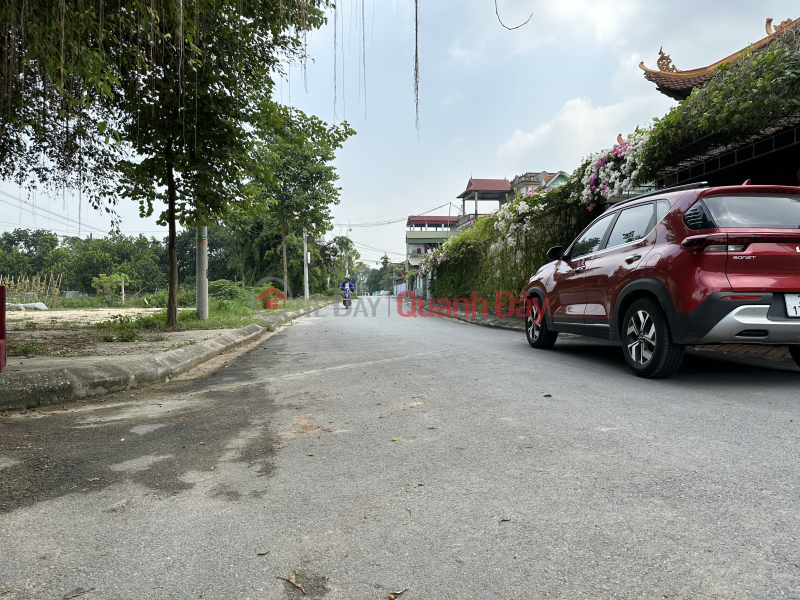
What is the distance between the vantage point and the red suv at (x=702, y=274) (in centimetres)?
438

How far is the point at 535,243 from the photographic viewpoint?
1265 centimetres

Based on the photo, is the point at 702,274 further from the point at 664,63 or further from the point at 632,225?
the point at 664,63

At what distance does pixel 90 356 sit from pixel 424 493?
5632 millimetres

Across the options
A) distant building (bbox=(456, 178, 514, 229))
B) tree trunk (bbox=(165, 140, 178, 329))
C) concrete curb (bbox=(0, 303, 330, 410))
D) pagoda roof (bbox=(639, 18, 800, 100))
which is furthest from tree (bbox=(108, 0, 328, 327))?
distant building (bbox=(456, 178, 514, 229))

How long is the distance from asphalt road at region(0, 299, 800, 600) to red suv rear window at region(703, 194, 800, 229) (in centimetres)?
146

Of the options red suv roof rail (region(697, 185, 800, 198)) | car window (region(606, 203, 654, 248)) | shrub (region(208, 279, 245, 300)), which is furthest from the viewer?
shrub (region(208, 279, 245, 300))

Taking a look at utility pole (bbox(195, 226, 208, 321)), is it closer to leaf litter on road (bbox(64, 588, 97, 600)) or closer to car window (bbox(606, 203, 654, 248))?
car window (bbox(606, 203, 654, 248))

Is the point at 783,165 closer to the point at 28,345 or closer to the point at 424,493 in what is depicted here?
the point at 424,493

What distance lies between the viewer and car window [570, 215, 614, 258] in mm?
6411

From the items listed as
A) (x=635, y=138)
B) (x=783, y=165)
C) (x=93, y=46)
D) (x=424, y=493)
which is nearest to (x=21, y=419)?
(x=424, y=493)

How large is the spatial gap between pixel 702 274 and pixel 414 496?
3.58 m

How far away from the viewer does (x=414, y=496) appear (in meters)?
2.35

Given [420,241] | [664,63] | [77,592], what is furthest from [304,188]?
[420,241]

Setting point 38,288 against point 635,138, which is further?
point 38,288
